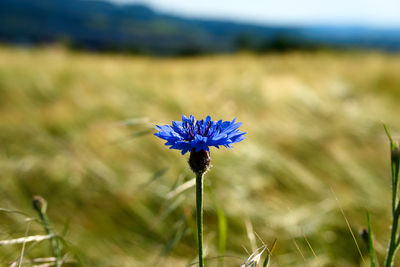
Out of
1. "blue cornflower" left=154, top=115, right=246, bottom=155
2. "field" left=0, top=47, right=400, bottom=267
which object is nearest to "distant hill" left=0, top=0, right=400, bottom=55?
"field" left=0, top=47, right=400, bottom=267

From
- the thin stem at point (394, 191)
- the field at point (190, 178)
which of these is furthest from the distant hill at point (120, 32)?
the thin stem at point (394, 191)

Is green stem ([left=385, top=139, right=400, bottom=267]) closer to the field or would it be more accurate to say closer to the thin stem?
the thin stem

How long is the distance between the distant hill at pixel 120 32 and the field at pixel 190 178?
621 inches

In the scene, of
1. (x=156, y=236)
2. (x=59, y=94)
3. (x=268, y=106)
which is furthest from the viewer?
(x=59, y=94)

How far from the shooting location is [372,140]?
2.17 meters

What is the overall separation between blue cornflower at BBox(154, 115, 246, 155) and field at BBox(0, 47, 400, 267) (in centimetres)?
28

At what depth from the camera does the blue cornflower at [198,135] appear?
0.51 m

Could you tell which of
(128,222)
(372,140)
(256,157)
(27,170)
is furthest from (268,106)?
(27,170)

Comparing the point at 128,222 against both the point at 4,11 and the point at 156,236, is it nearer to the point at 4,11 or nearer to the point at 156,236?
the point at 156,236

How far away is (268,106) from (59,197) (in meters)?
1.55

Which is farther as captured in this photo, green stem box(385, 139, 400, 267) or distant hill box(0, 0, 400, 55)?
distant hill box(0, 0, 400, 55)

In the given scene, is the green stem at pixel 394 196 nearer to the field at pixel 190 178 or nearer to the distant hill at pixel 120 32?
the field at pixel 190 178

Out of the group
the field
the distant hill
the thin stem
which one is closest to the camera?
the thin stem

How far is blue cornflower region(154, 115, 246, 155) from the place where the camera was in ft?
1.68
